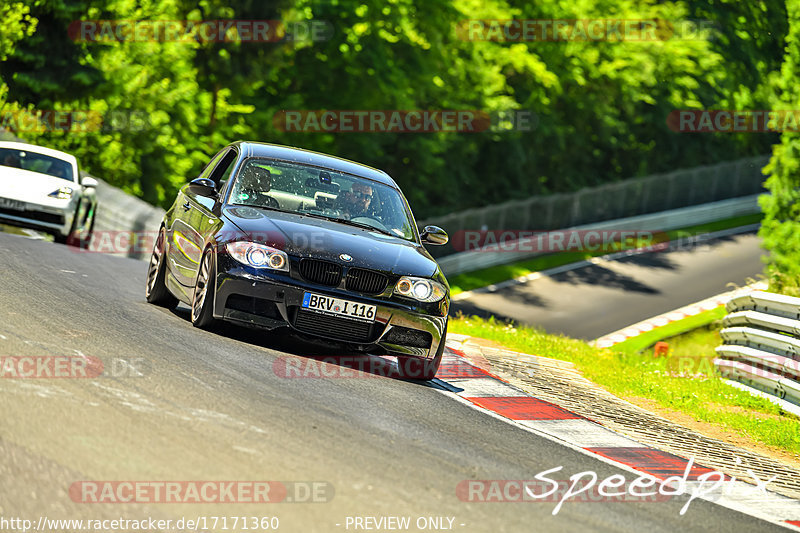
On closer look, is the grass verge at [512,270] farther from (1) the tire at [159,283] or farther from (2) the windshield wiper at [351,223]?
(2) the windshield wiper at [351,223]

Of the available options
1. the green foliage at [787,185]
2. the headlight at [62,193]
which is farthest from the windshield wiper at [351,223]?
the green foliage at [787,185]

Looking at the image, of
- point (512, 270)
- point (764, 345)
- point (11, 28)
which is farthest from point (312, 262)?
point (512, 270)

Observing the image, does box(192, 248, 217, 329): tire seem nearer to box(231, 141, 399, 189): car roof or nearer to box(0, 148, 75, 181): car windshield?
box(231, 141, 399, 189): car roof

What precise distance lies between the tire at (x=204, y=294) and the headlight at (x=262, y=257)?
29 centimetres

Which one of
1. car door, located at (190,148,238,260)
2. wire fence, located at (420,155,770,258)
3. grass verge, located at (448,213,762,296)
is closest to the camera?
car door, located at (190,148,238,260)

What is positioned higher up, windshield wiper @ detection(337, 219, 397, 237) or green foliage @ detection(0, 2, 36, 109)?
green foliage @ detection(0, 2, 36, 109)

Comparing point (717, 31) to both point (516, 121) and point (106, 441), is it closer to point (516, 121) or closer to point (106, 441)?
point (516, 121)

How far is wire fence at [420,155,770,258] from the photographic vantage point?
1540 inches

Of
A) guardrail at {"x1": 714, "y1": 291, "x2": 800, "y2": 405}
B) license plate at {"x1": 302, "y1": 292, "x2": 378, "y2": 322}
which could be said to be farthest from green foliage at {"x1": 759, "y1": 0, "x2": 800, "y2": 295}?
license plate at {"x1": 302, "y1": 292, "x2": 378, "y2": 322}

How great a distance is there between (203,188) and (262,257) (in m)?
1.48

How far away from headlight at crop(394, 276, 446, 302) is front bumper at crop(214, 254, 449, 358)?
96 millimetres

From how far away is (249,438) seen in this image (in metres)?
5.73

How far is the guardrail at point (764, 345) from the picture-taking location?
1132 centimetres

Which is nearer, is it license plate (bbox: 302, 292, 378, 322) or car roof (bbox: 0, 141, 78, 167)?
license plate (bbox: 302, 292, 378, 322)
